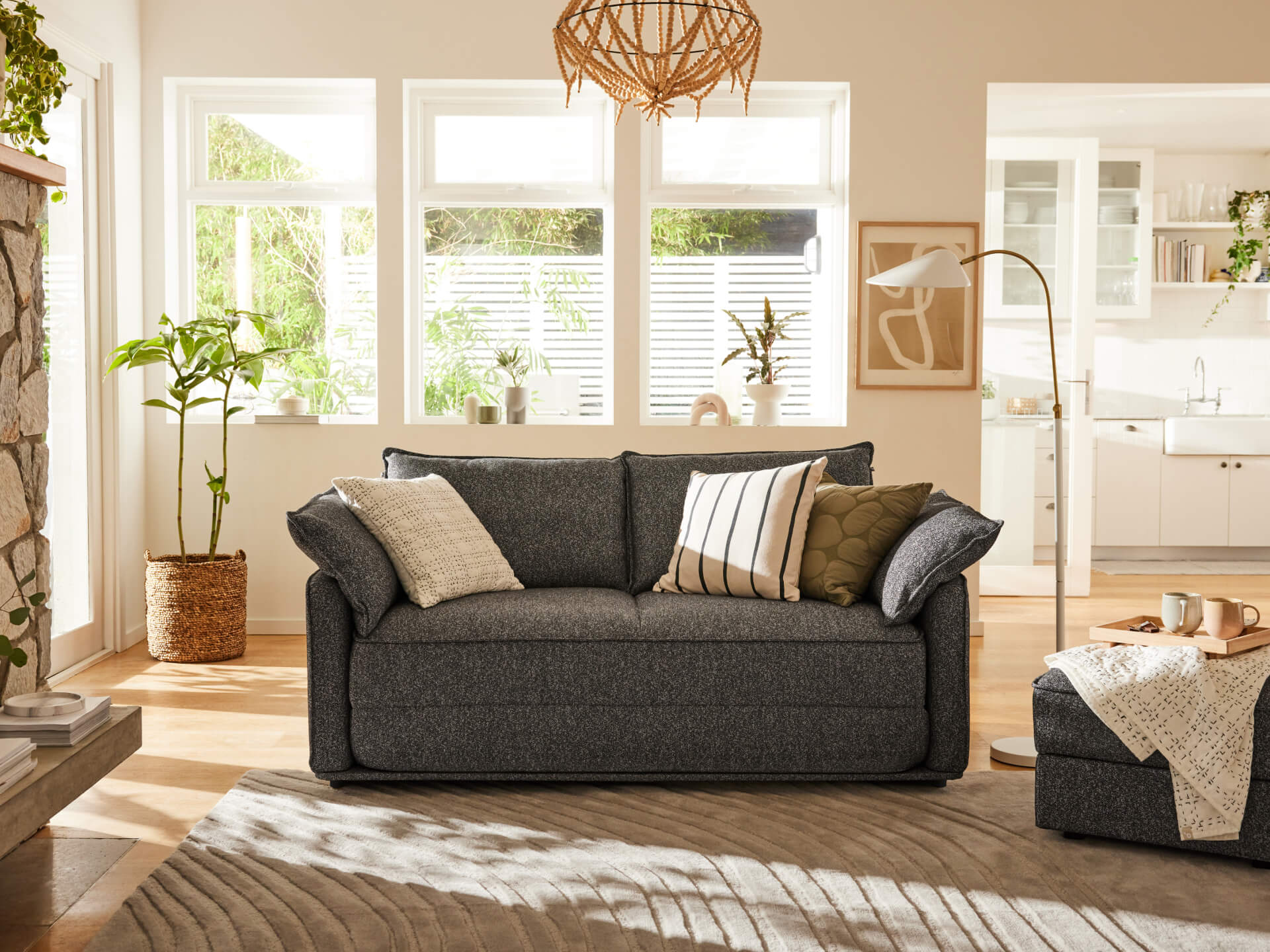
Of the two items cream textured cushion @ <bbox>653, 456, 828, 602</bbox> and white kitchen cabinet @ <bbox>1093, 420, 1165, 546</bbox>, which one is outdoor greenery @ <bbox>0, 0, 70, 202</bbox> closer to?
cream textured cushion @ <bbox>653, 456, 828, 602</bbox>

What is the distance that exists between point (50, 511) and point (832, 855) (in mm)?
3060

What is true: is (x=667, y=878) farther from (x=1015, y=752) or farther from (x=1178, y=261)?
(x=1178, y=261)

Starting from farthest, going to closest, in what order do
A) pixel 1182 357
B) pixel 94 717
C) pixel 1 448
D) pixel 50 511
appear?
pixel 1182 357, pixel 50 511, pixel 1 448, pixel 94 717

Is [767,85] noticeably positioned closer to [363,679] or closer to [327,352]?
[327,352]

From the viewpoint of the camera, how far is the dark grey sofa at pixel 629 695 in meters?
2.74

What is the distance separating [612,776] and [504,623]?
0.48 meters

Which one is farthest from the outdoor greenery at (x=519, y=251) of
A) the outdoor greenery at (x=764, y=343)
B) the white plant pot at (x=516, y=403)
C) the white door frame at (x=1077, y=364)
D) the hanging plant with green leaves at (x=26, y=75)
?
the hanging plant with green leaves at (x=26, y=75)

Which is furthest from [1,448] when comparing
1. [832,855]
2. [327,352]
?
[327,352]

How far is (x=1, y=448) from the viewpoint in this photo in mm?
2479

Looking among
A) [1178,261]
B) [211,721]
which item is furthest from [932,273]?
[1178,261]

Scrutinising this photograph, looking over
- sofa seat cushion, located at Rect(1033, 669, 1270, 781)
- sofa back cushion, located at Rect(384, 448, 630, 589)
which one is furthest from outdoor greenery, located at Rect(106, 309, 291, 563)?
sofa seat cushion, located at Rect(1033, 669, 1270, 781)

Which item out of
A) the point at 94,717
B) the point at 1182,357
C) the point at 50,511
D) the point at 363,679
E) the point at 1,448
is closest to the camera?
the point at 94,717

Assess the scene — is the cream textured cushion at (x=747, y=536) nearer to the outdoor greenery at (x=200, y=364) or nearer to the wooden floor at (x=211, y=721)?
the wooden floor at (x=211, y=721)

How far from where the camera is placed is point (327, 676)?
8.96 ft
